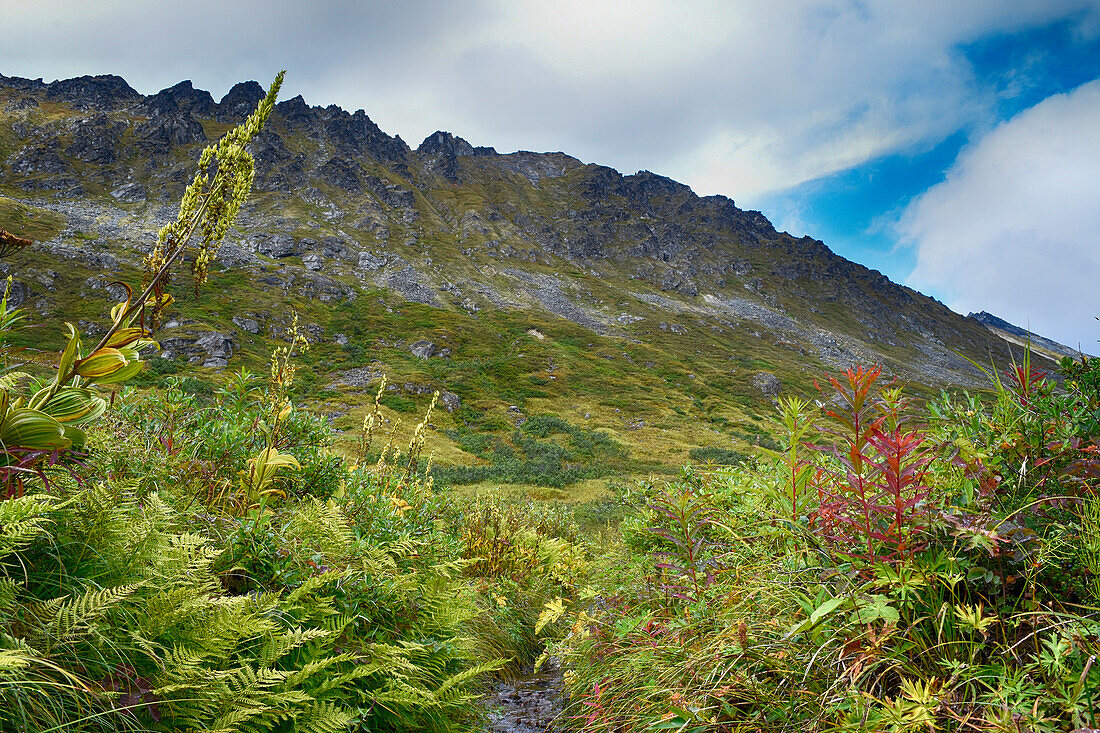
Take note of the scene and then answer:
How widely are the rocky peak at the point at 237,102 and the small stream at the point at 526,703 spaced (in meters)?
127

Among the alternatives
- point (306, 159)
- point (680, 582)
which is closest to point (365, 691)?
point (680, 582)

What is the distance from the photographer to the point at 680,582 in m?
3.29

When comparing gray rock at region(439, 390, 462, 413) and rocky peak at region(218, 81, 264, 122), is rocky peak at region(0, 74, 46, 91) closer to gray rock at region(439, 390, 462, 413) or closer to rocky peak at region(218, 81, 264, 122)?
rocky peak at region(218, 81, 264, 122)

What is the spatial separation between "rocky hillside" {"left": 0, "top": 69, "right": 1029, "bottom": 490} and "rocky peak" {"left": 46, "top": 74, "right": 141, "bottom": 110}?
1.22 ft

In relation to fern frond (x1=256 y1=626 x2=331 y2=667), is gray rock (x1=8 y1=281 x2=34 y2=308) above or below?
below

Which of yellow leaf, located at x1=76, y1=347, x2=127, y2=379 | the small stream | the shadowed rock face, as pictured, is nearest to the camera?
yellow leaf, located at x1=76, y1=347, x2=127, y2=379

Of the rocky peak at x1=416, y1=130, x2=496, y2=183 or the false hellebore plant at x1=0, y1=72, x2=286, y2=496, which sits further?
the rocky peak at x1=416, y1=130, x2=496, y2=183

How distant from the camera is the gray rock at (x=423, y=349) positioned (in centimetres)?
4779

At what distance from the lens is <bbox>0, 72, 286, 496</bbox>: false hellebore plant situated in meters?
1.99

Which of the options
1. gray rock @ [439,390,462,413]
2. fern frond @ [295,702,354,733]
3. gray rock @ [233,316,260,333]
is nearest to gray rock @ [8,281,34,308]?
gray rock @ [233,316,260,333]

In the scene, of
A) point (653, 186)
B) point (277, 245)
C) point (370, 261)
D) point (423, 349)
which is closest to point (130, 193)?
point (277, 245)

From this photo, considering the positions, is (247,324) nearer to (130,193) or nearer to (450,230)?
(130,193)

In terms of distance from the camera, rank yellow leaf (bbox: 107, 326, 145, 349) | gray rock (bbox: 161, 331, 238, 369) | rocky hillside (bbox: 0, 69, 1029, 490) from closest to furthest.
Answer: yellow leaf (bbox: 107, 326, 145, 349) → gray rock (bbox: 161, 331, 238, 369) → rocky hillside (bbox: 0, 69, 1029, 490)

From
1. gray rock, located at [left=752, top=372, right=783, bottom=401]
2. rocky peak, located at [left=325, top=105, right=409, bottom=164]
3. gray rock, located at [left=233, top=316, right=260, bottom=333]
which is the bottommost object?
gray rock, located at [left=233, top=316, right=260, bottom=333]
